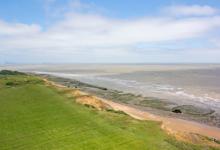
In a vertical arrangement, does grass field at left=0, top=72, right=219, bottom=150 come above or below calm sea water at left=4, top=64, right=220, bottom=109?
above

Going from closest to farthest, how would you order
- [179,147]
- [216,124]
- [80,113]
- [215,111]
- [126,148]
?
1. [126,148]
2. [179,147]
3. [80,113]
4. [216,124]
5. [215,111]

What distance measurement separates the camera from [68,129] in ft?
61.0

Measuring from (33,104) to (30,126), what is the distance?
6.08 metres

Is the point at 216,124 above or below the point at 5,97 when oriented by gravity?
below

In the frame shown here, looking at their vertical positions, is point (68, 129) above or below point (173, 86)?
above

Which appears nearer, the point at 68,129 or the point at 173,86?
the point at 68,129

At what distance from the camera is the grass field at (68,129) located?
16.3 metres

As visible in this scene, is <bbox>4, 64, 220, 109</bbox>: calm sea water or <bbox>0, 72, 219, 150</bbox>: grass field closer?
<bbox>0, 72, 219, 150</bbox>: grass field

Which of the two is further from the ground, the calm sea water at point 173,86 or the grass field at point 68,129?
the grass field at point 68,129

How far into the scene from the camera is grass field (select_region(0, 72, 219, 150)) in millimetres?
16344

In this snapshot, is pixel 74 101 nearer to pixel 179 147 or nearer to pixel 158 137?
pixel 158 137

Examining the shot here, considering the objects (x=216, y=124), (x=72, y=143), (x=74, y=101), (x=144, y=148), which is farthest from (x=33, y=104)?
(x=216, y=124)

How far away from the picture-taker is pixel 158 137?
19672 millimetres

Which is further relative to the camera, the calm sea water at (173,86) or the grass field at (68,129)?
the calm sea water at (173,86)
